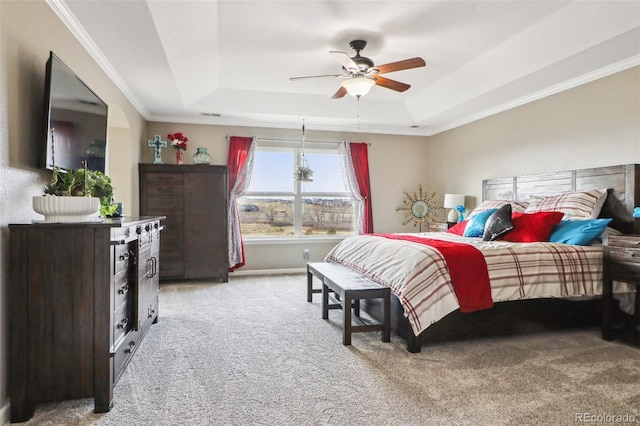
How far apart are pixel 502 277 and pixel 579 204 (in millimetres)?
1396

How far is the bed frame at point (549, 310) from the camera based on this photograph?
114 inches

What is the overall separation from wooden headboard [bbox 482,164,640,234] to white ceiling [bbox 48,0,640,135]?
955 millimetres

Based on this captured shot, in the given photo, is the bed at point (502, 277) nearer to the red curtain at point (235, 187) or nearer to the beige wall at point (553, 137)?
the beige wall at point (553, 137)

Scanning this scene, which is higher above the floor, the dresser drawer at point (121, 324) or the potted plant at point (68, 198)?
the potted plant at point (68, 198)

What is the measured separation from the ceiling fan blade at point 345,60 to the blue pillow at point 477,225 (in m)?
2.04

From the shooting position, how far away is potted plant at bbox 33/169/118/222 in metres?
1.93

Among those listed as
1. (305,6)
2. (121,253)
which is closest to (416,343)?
(121,253)

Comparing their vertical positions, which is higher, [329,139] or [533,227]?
[329,139]

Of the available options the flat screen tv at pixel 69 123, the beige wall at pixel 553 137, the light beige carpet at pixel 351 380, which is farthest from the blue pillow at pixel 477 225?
the flat screen tv at pixel 69 123

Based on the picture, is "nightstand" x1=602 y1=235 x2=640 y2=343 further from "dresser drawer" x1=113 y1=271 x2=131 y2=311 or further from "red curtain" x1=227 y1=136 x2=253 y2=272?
"red curtain" x1=227 y1=136 x2=253 y2=272

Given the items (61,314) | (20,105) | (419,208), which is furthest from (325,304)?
(419,208)

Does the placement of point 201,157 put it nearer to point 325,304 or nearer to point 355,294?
point 325,304

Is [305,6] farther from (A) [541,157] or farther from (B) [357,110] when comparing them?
(A) [541,157]

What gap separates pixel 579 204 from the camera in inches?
139
